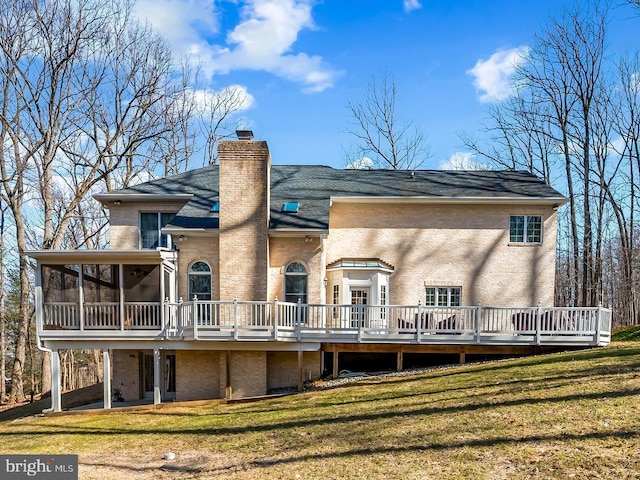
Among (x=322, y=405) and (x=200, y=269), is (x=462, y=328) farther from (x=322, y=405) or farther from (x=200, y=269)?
(x=200, y=269)

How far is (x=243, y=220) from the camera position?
47.3ft

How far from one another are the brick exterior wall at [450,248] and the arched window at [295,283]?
6.73 ft

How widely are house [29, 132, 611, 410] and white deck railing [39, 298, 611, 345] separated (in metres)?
0.05

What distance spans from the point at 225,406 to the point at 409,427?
7.09 m

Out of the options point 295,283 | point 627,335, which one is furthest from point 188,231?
point 627,335

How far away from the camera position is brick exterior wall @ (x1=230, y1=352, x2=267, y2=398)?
14.5m

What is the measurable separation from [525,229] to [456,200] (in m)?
3.07

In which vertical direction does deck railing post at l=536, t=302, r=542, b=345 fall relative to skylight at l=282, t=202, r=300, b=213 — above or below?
below

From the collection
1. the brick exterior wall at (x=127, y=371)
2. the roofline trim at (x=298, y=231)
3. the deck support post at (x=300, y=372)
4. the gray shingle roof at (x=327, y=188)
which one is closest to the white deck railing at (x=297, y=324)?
the deck support post at (x=300, y=372)

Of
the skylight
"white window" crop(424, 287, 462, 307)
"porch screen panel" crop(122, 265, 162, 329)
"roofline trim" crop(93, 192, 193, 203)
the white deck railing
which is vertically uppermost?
"roofline trim" crop(93, 192, 193, 203)

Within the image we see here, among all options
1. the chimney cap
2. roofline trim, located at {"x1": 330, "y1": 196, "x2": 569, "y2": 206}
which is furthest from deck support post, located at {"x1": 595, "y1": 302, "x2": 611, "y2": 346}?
the chimney cap

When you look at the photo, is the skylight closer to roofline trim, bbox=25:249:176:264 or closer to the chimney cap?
the chimney cap

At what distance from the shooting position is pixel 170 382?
15898mm

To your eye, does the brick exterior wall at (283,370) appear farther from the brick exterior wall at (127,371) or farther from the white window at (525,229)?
the white window at (525,229)
